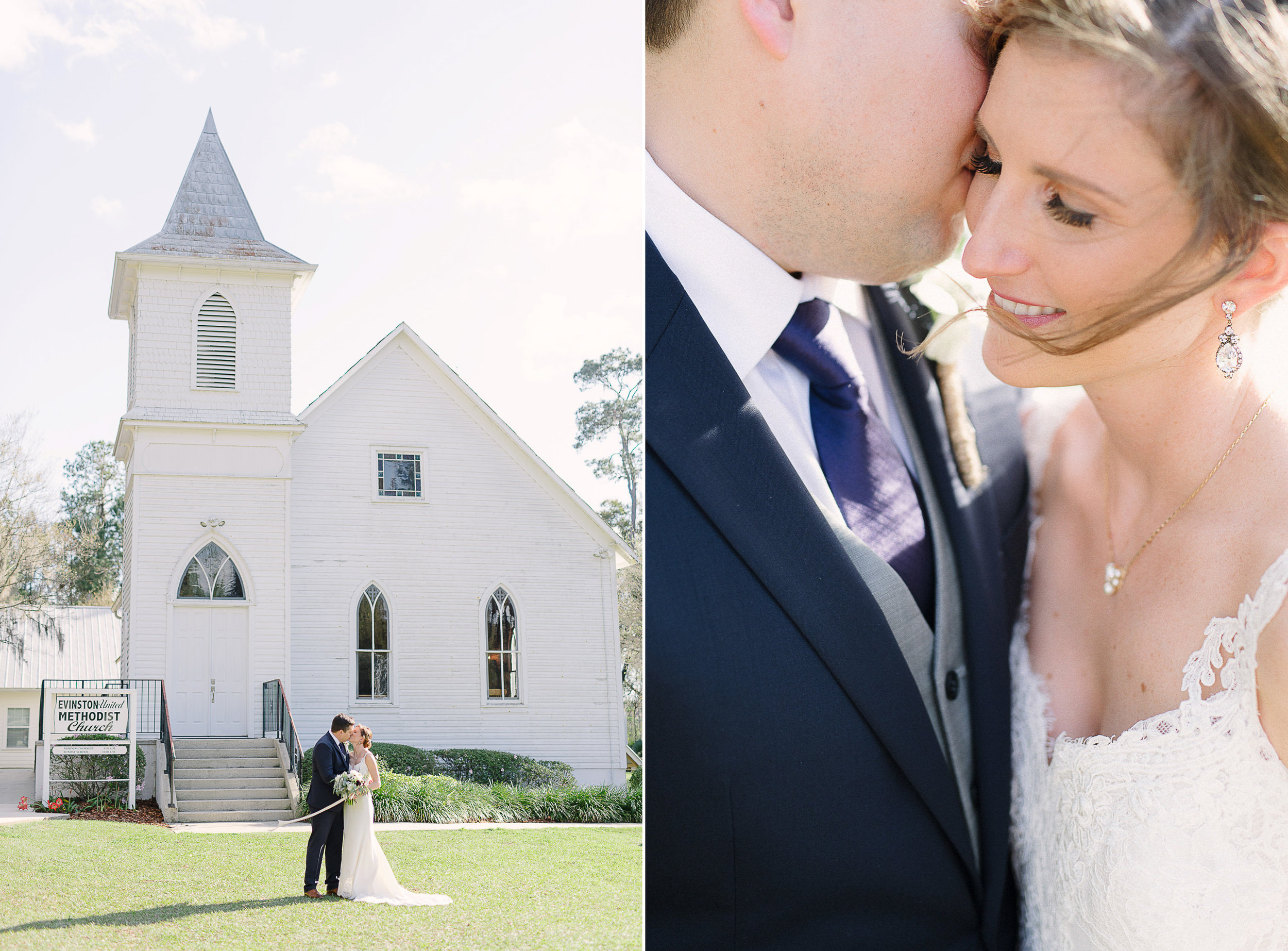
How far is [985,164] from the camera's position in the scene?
2.06 meters

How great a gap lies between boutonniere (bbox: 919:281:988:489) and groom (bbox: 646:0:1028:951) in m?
0.07

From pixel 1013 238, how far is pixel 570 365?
194cm

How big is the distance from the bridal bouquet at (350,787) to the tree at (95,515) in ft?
2.75

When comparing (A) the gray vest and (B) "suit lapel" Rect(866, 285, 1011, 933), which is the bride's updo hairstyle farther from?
(A) the gray vest

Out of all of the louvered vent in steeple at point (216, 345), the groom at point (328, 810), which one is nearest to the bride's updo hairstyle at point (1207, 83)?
the louvered vent in steeple at point (216, 345)

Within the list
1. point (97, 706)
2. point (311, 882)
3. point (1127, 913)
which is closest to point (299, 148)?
point (97, 706)

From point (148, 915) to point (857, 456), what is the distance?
2205mm

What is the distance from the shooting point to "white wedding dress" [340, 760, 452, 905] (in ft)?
9.40

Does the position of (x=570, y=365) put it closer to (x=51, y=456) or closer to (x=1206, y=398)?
(x=51, y=456)

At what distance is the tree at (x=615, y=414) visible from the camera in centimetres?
356

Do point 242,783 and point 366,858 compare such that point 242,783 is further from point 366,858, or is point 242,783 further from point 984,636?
point 984,636

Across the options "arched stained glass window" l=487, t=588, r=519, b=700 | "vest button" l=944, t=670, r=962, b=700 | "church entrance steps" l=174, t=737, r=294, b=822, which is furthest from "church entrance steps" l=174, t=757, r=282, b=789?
"vest button" l=944, t=670, r=962, b=700

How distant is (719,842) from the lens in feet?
6.39

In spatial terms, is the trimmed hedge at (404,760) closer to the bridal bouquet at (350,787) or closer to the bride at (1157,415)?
the bridal bouquet at (350,787)
